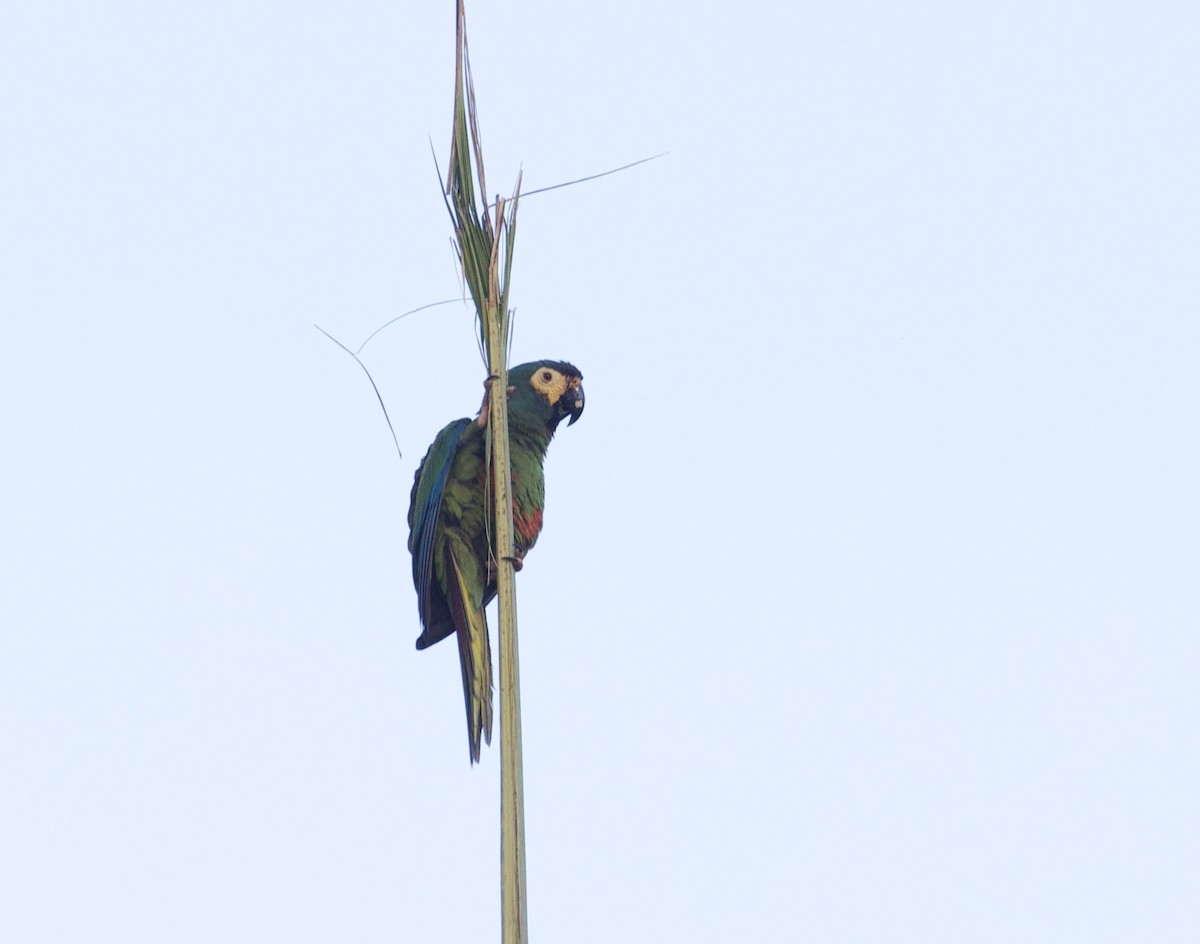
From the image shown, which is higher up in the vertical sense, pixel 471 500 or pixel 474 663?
pixel 471 500

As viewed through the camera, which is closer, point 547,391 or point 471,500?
point 471,500

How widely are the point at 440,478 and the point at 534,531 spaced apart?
52 cm

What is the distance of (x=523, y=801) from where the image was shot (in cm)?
233

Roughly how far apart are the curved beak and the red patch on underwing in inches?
20.9

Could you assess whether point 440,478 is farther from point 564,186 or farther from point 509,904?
point 509,904

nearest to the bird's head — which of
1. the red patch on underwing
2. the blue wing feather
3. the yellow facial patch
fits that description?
the yellow facial patch

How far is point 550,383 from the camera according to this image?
6.46m

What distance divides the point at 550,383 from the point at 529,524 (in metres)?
0.69

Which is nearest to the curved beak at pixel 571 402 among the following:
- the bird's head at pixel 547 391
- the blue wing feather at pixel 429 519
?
the bird's head at pixel 547 391

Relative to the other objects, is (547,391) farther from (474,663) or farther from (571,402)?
(474,663)

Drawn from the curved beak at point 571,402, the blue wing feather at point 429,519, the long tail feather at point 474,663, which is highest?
the curved beak at point 571,402

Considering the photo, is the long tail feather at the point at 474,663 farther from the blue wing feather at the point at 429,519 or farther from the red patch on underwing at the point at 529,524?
the red patch on underwing at the point at 529,524

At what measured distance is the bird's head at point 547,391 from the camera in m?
6.41

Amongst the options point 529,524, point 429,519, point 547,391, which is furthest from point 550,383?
point 429,519
